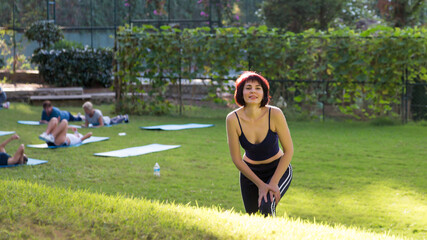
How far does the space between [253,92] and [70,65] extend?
17303 mm

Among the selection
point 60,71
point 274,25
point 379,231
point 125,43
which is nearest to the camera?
point 379,231

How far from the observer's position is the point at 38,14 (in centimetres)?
2914

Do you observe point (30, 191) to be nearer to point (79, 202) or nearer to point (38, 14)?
point (79, 202)

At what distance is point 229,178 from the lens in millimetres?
7914

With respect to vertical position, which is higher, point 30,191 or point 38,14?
point 38,14

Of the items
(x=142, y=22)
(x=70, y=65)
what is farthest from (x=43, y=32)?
(x=142, y=22)

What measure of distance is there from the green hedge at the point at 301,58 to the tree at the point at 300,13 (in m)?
6.76

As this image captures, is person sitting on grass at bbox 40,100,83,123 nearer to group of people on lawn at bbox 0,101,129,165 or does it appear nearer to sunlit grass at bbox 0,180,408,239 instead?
group of people on lawn at bbox 0,101,129,165

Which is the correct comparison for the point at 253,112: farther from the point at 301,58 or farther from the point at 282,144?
the point at 301,58

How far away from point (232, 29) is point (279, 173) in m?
11.2

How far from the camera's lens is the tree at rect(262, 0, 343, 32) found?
2205 centimetres

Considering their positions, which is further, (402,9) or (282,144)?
(402,9)

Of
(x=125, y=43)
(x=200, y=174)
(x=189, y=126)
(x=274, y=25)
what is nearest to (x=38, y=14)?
(x=274, y=25)

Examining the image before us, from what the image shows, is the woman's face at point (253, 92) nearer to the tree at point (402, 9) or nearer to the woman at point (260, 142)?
the woman at point (260, 142)
